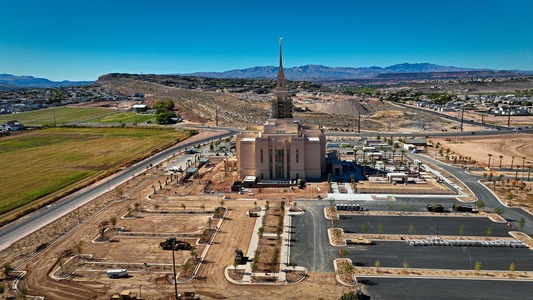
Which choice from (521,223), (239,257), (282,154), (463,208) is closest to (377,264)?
(239,257)

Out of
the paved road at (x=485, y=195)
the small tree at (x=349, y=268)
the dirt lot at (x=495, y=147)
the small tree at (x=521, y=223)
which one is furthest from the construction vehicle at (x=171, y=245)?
the dirt lot at (x=495, y=147)

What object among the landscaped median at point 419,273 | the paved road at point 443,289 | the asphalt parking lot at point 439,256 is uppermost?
the asphalt parking lot at point 439,256

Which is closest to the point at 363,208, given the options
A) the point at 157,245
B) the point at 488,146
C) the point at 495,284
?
the point at 495,284

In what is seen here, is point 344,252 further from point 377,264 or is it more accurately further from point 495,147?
point 495,147

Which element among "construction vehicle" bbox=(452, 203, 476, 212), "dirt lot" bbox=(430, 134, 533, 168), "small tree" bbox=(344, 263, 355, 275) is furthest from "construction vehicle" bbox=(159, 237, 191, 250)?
"dirt lot" bbox=(430, 134, 533, 168)

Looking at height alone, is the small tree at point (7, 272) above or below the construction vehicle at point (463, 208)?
below

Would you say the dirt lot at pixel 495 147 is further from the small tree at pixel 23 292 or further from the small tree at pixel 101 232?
the small tree at pixel 23 292

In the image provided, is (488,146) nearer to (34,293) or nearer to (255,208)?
(255,208)
